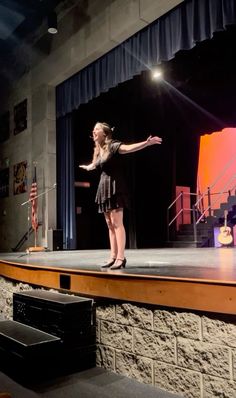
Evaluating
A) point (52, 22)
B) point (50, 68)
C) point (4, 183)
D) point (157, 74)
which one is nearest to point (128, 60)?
point (157, 74)

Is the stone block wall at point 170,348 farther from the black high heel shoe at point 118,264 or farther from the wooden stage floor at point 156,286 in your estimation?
the black high heel shoe at point 118,264

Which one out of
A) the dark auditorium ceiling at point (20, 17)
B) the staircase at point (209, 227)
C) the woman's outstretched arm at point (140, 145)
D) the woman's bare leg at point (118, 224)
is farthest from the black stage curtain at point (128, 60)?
the woman's bare leg at point (118, 224)

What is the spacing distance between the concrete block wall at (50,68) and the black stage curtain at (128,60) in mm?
137

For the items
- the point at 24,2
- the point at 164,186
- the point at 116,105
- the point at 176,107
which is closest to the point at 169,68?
the point at 176,107

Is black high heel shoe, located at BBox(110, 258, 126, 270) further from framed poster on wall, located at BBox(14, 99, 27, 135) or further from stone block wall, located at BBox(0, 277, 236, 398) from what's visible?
framed poster on wall, located at BBox(14, 99, 27, 135)

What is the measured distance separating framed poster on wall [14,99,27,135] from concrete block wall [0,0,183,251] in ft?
0.48

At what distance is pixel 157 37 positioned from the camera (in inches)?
190

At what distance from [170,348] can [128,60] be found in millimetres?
4559

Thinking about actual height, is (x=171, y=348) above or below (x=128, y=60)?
below

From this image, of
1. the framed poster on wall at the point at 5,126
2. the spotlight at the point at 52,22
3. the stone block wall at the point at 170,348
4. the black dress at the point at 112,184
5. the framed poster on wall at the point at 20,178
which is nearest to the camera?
the stone block wall at the point at 170,348

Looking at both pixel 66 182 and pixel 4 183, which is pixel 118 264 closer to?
pixel 66 182

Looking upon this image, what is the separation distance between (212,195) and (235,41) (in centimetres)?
418

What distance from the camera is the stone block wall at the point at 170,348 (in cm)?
151

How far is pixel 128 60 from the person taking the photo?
A: 529cm
